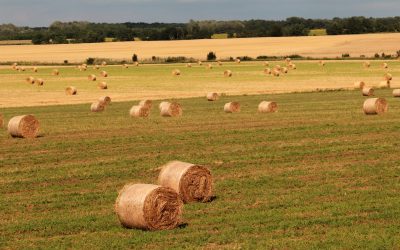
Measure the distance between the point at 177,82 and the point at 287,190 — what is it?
167 ft

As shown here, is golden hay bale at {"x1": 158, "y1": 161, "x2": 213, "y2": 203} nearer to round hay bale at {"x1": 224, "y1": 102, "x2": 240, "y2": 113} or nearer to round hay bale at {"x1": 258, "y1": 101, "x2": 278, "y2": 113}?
round hay bale at {"x1": 258, "y1": 101, "x2": 278, "y2": 113}

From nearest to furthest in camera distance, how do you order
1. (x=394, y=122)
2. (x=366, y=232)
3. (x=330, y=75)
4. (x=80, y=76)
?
(x=366, y=232)
(x=394, y=122)
(x=330, y=75)
(x=80, y=76)

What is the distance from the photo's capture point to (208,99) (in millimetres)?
50156

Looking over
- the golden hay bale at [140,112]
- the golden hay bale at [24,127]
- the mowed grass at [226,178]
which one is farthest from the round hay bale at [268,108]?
the golden hay bale at [24,127]

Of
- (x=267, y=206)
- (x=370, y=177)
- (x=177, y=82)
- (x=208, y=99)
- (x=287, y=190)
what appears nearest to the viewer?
(x=267, y=206)

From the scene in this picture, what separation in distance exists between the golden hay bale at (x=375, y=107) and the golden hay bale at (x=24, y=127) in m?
14.6

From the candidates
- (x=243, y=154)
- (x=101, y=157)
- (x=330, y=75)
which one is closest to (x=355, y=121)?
(x=243, y=154)

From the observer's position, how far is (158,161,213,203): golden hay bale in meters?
18.1

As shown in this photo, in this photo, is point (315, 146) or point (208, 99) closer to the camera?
point (315, 146)

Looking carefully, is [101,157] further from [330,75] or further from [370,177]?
[330,75]

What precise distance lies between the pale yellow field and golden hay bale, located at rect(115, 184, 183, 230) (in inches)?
4441

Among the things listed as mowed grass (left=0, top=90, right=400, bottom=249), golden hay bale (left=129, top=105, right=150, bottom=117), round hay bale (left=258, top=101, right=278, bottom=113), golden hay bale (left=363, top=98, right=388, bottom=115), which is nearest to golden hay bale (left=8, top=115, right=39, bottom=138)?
mowed grass (left=0, top=90, right=400, bottom=249)

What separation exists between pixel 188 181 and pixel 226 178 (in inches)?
140

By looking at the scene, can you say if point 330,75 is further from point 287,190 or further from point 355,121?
point 287,190
